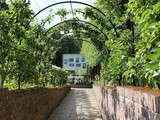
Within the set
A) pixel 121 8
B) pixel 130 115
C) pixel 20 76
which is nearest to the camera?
pixel 130 115

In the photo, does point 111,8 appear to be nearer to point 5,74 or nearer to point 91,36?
point 5,74

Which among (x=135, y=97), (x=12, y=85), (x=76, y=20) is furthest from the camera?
(x=76, y=20)

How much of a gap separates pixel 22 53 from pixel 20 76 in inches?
20.0

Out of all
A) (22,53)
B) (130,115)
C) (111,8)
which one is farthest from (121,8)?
(130,115)

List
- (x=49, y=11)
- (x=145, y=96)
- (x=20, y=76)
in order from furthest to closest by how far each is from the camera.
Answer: (x=49, y=11), (x=20, y=76), (x=145, y=96)

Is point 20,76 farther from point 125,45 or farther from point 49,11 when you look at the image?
point 49,11

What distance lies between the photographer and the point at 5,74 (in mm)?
5227

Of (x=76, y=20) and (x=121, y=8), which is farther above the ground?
(x=76, y=20)

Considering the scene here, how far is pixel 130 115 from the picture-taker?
131 inches

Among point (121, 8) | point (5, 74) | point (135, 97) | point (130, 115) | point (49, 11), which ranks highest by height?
point (49, 11)

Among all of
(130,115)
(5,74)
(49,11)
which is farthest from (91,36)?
(130,115)

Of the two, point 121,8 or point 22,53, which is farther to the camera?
point 121,8

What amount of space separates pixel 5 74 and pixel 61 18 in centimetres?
811

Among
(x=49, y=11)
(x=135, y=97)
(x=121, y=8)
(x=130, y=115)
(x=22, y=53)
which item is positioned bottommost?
(x=130, y=115)
